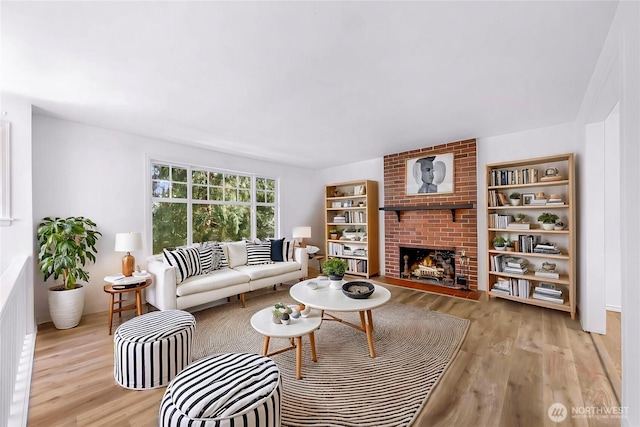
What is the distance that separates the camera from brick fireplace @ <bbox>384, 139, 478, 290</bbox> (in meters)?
3.97

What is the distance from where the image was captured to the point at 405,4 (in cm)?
138

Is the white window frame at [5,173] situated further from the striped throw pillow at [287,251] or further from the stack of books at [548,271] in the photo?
Result: the stack of books at [548,271]

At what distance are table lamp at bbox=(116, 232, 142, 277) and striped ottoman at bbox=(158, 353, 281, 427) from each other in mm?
2184

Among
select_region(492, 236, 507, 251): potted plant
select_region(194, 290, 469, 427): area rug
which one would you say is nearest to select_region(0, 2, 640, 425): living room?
select_region(492, 236, 507, 251): potted plant

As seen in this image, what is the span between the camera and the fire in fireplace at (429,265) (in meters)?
4.24

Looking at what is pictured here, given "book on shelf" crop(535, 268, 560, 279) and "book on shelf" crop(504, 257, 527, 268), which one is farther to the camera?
"book on shelf" crop(504, 257, 527, 268)

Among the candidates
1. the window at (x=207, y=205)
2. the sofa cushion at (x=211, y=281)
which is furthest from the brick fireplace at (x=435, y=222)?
the sofa cushion at (x=211, y=281)

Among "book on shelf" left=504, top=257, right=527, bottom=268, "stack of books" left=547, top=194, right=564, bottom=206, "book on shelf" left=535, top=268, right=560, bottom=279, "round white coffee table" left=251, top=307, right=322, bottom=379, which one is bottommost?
"round white coffee table" left=251, top=307, right=322, bottom=379

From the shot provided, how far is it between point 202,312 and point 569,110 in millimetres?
4814

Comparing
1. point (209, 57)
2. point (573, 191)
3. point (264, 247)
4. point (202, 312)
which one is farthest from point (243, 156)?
point (573, 191)

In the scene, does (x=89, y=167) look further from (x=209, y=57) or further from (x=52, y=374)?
(x=209, y=57)

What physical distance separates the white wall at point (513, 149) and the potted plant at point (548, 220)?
0.90ft

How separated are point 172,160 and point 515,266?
4984 mm

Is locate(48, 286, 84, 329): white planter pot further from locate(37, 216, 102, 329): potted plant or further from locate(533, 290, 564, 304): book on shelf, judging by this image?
locate(533, 290, 564, 304): book on shelf
